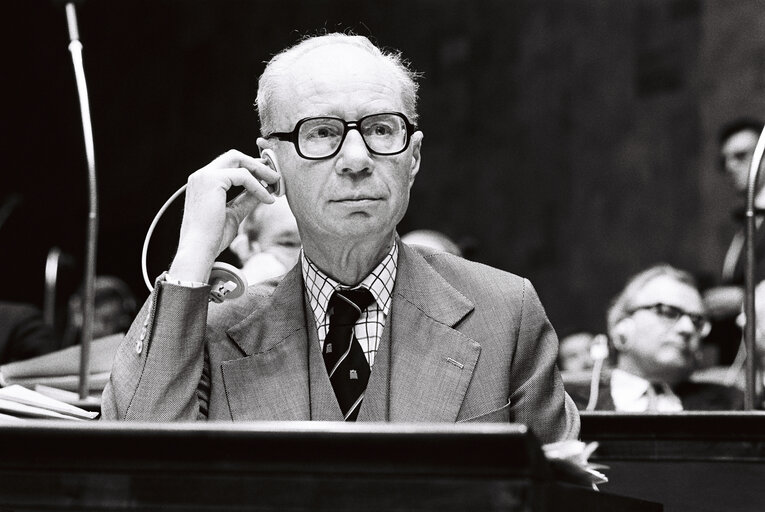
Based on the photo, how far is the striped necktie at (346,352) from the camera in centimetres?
188

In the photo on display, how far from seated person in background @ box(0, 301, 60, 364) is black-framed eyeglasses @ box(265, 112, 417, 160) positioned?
2637 millimetres

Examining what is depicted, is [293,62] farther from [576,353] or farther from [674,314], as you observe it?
[576,353]

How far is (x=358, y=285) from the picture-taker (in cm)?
197

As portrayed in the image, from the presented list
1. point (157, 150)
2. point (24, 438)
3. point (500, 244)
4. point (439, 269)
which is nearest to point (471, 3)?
point (500, 244)

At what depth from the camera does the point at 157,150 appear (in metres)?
8.93

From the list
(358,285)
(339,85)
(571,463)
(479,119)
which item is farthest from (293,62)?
(479,119)

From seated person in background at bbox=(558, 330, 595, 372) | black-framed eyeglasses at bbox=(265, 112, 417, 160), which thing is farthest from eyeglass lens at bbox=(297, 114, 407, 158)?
seated person in background at bbox=(558, 330, 595, 372)

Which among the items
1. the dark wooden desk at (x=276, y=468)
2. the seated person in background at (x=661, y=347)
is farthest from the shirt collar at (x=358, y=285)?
the seated person in background at (x=661, y=347)

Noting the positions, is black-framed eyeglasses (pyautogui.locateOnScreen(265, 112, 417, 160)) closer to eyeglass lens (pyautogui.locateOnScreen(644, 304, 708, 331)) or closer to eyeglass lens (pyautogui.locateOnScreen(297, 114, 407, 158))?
eyeglass lens (pyautogui.locateOnScreen(297, 114, 407, 158))

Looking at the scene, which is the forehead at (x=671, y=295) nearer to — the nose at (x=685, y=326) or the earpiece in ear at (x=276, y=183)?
the nose at (x=685, y=326)

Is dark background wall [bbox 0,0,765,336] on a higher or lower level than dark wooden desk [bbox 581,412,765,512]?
higher

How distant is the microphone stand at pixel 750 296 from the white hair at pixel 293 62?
1149 mm

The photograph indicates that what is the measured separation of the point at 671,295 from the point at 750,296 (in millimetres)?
1323

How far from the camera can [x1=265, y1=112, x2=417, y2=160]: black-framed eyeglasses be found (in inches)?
73.6
